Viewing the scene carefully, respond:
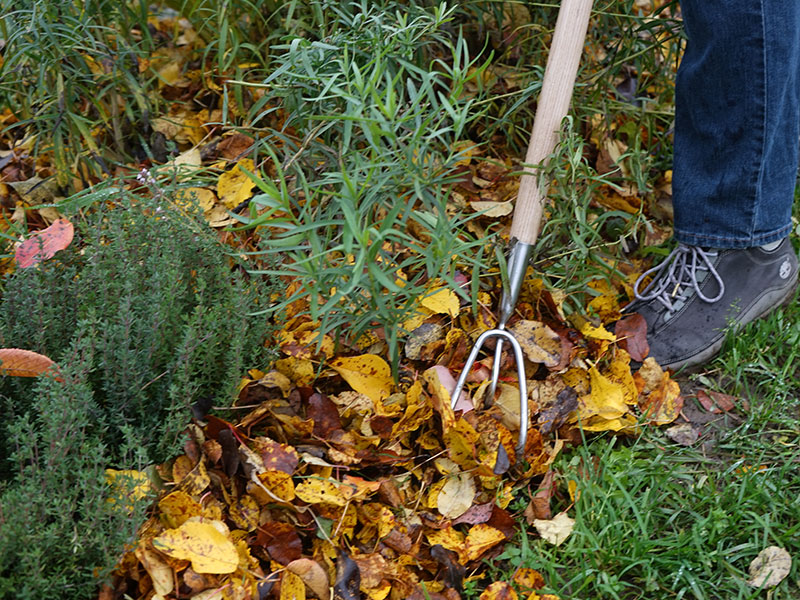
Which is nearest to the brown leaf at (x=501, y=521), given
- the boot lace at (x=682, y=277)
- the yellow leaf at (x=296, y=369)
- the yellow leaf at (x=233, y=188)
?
the yellow leaf at (x=296, y=369)

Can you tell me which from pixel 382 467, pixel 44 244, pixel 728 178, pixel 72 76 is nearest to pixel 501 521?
pixel 382 467

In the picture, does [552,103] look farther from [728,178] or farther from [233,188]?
[233,188]

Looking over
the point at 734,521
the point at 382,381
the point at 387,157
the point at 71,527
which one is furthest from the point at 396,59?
the point at 734,521

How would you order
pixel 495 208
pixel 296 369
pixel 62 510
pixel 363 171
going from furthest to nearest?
1. pixel 495 208
2. pixel 296 369
3. pixel 363 171
4. pixel 62 510

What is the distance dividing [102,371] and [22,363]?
153 millimetres

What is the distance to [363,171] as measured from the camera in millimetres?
1485

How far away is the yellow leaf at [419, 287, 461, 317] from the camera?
169 cm

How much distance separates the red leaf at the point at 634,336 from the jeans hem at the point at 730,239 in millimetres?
225

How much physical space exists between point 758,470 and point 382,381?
2.69 ft

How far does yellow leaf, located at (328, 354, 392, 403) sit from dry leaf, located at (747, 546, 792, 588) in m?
0.78

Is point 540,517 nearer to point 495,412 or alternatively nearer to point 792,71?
point 495,412

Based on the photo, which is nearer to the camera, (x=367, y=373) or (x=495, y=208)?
(x=367, y=373)

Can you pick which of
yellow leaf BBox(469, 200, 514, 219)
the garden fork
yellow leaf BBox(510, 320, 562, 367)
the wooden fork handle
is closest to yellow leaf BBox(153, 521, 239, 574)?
the garden fork

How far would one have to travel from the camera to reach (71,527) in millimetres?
1223
